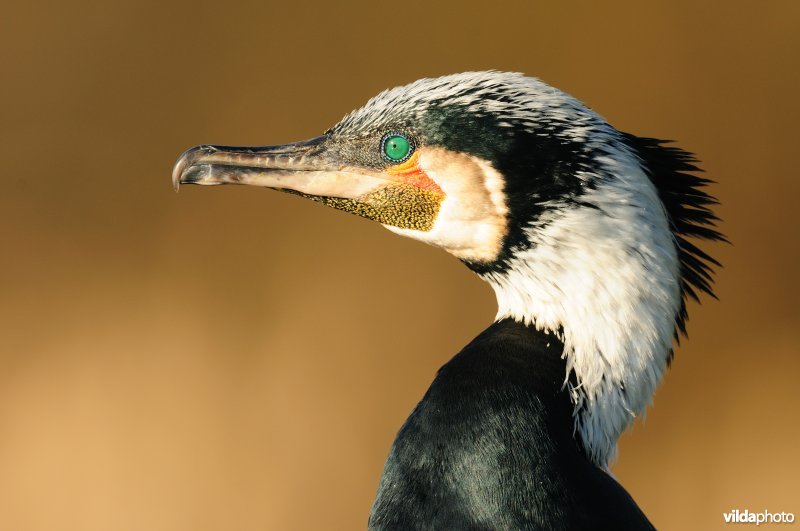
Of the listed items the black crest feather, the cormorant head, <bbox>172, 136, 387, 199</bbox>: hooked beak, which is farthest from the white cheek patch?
the black crest feather

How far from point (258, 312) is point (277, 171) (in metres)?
2.06

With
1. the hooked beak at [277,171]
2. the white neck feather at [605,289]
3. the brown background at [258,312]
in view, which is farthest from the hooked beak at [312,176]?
the brown background at [258,312]

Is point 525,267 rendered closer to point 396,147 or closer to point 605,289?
point 605,289

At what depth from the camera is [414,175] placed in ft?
4.82

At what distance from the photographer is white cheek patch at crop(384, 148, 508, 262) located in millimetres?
1402

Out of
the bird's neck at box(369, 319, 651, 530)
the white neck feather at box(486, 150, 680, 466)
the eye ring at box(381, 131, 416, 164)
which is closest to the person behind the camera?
the bird's neck at box(369, 319, 651, 530)

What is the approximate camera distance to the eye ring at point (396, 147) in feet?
4.82

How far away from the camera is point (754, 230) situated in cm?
347

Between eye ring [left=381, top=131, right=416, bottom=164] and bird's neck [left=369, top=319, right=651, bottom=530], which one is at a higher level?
eye ring [left=381, top=131, right=416, bottom=164]

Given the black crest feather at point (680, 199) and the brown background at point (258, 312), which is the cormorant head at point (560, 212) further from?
the brown background at point (258, 312)

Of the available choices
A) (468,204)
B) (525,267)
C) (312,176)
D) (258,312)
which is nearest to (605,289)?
(525,267)

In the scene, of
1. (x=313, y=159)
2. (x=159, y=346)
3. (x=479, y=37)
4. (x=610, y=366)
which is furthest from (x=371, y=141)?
(x=159, y=346)

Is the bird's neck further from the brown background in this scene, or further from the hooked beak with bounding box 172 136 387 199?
the brown background

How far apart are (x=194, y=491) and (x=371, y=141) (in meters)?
2.37
